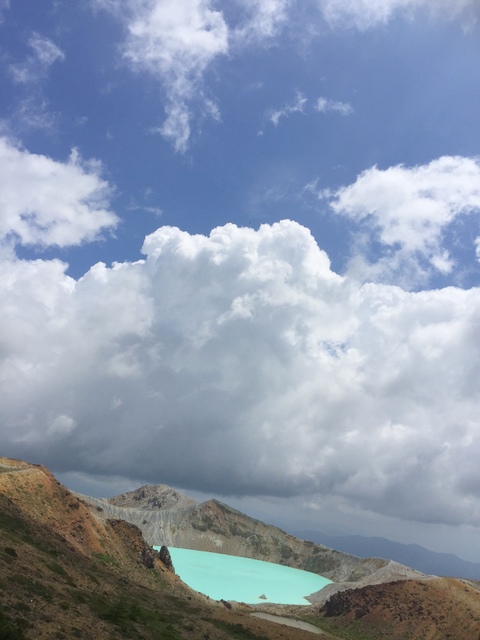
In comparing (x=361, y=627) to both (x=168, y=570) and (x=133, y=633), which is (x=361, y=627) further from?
(x=133, y=633)

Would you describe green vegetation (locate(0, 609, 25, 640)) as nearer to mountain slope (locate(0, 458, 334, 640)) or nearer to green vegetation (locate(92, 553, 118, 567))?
mountain slope (locate(0, 458, 334, 640))

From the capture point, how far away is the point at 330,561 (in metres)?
199

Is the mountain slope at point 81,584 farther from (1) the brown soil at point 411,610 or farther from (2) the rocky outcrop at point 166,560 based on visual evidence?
(1) the brown soil at point 411,610

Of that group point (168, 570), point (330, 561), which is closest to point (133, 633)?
point (168, 570)

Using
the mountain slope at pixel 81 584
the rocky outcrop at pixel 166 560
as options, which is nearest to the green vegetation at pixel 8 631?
the mountain slope at pixel 81 584

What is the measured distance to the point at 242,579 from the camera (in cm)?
15975

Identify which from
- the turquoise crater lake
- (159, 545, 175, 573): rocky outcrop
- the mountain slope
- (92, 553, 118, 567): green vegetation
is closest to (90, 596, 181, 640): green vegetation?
the mountain slope

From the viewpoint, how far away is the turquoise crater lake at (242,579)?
136 m

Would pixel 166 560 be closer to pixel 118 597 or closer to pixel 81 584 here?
pixel 118 597

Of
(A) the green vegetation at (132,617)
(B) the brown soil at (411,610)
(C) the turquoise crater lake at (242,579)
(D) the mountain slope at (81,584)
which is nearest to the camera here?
(D) the mountain slope at (81,584)

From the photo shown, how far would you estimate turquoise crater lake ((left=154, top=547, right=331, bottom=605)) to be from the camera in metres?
136

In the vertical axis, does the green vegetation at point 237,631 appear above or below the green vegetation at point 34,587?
below

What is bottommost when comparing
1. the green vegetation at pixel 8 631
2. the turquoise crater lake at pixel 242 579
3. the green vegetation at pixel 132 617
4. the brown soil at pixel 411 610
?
the turquoise crater lake at pixel 242 579

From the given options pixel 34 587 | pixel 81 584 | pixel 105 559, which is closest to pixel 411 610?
pixel 105 559
